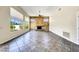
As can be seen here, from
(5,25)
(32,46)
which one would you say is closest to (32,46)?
(32,46)

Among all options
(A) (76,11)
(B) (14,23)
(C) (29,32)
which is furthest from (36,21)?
(A) (76,11)

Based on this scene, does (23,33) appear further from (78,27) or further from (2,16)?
(78,27)

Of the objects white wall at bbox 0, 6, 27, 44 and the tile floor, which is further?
white wall at bbox 0, 6, 27, 44

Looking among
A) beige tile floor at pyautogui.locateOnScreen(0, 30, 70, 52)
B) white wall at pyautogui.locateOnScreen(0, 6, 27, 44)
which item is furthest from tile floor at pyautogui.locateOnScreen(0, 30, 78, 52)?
white wall at pyautogui.locateOnScreen(0, 6, 27, 44)

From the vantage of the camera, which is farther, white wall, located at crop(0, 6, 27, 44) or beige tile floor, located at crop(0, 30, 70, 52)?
white wall, located at crop(0, 6, 27, 44)

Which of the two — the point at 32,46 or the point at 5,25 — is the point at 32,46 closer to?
the point at 32,46

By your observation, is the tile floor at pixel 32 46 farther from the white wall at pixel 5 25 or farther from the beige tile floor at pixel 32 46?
the white wall at pixel 5 25

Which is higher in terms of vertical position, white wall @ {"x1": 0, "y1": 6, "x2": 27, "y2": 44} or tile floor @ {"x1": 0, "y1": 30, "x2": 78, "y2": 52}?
white wall @ {"x1": 0, "y1": 6, "x2": 27, "y2": 44}

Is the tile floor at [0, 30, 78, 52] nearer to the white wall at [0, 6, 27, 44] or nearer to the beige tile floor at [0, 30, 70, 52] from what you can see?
the beige tile floor at [0, 30, 70, 52]

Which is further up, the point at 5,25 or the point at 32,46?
the point at 5,25

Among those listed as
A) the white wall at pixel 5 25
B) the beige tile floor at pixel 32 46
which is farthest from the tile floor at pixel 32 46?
the white wall at pixel 5 25

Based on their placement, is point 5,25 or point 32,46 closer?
point 32,46

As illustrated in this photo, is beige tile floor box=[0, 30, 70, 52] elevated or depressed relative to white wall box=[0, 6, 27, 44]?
depressed
